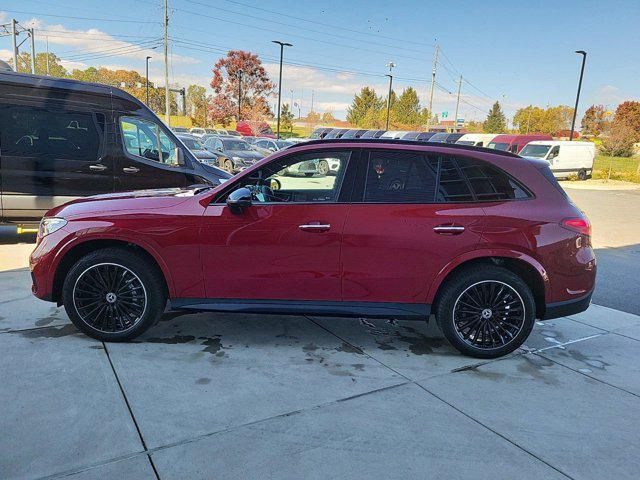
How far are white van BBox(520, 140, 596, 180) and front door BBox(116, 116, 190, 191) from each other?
22.3m

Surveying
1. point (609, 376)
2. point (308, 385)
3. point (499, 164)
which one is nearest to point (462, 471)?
point (308, 385)

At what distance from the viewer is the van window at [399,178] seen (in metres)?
3.94

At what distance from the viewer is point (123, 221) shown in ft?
12.8

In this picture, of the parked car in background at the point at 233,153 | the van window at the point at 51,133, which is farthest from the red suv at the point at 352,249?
the parked car in background at the point at 233,153

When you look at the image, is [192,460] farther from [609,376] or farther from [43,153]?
[43,153]

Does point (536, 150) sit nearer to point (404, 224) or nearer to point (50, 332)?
point (404, 224)

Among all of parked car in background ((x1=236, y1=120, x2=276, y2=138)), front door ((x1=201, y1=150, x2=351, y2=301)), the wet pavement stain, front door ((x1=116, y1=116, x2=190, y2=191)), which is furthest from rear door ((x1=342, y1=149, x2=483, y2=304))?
parked car in background ((x1=236, y1=120, x2=276, y2=138))

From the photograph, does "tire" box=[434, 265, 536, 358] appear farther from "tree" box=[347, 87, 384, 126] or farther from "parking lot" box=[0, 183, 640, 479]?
"tree" box=[347, 87, 384, 126]

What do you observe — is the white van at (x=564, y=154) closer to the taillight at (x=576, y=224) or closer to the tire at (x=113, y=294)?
the taillight at (x=576, y=224)

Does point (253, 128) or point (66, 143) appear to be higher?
point (253, 128)

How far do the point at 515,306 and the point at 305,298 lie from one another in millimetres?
1754

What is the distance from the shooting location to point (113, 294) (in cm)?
399

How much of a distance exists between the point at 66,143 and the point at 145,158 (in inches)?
46.2

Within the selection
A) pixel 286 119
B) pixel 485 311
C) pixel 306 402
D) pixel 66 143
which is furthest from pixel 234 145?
pixel 286 119
